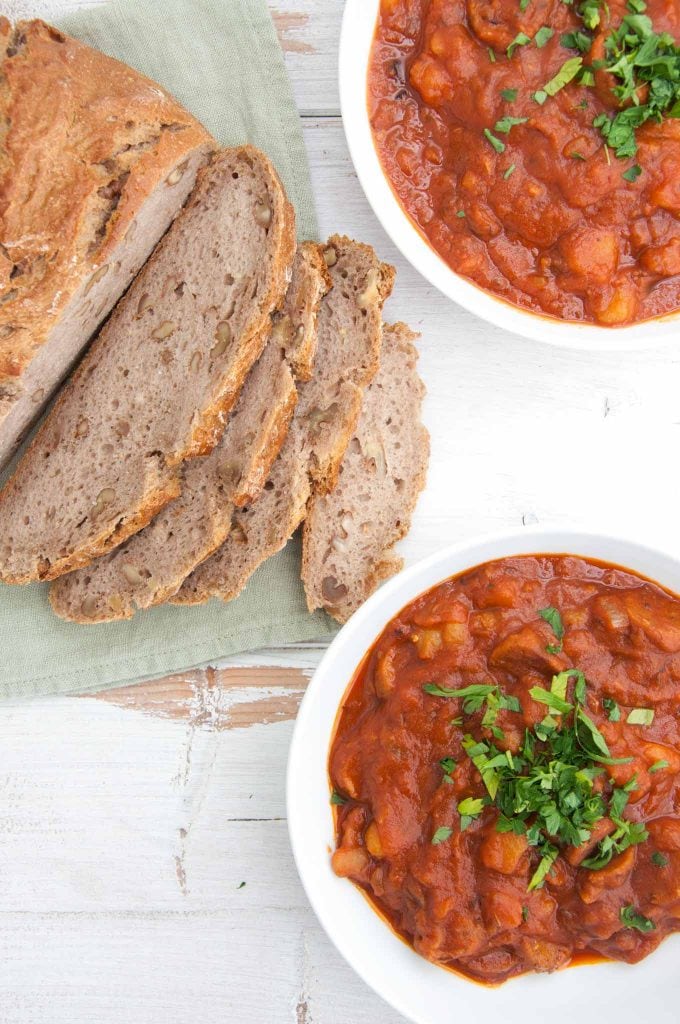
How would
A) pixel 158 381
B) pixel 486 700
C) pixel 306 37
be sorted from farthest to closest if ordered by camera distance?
pixel 306 37 < pixel 158 381 < pixel 486 700

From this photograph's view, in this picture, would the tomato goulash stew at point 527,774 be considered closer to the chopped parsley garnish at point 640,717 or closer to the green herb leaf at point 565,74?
the chopped parsley garnish at point 640,717

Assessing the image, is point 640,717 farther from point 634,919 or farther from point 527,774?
→ point 634,919

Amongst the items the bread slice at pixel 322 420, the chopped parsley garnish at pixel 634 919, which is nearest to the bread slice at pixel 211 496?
the bread slice at pixel 322 420

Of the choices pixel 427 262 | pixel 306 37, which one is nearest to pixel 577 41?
pixel 427 262

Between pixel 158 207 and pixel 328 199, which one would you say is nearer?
pixel 158 207

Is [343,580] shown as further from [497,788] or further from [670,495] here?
[670,495]

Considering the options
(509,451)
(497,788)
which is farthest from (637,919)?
(509,451)

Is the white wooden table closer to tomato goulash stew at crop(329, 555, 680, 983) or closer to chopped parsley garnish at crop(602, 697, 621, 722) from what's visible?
tomato goulash stew at crop(329, 555, 680, 983)
